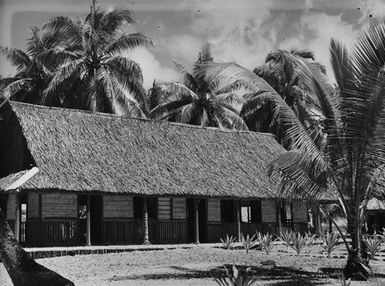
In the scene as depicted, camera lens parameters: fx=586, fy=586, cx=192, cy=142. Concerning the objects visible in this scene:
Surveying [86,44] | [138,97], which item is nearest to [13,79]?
[86,44]

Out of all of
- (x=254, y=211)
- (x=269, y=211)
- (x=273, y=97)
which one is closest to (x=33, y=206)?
(x=254, y=211)

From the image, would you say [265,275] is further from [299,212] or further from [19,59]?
[19,59]

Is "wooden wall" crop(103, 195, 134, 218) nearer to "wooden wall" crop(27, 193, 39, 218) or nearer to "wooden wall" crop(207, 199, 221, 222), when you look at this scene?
"wooden wall" crop(27, 193, 39, 218)

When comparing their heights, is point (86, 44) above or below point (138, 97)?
above

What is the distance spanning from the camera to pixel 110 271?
1342 centimetres

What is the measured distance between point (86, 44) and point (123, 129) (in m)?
7.19

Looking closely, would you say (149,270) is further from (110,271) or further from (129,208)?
(129,208)

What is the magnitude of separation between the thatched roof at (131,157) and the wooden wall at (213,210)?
4.23ft

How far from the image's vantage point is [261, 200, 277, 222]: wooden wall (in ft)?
82.5

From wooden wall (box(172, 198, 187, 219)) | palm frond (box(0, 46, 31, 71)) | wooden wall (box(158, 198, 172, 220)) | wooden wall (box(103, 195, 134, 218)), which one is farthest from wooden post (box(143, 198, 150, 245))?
palm frond (box(0, 46, 31, 71))

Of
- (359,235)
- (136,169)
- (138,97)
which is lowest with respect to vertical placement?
(359,235)

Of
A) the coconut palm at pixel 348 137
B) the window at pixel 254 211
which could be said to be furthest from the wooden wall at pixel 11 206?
the coconut palm at pixel 348 137

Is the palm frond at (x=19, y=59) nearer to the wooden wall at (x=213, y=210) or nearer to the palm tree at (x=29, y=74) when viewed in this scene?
the palm tree at (x=29, y=74)

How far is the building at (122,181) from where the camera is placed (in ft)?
64.4
